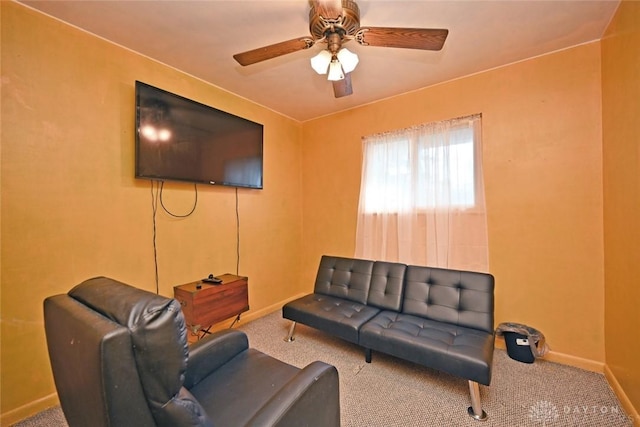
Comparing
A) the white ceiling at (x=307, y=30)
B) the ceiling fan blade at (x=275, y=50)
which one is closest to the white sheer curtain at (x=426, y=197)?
the white ceiling at (x=307, y=30)

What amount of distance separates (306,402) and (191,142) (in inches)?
88.0

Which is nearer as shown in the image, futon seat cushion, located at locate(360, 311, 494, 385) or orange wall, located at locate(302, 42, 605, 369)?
futon seat cushion, located at locate(360, 311, 494, 385)

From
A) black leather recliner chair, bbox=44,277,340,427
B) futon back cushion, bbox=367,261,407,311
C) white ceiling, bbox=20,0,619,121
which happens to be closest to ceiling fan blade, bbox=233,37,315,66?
white ceiling, bbox=20,0,619,121

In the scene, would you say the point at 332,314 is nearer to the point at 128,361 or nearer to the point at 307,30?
the point at 128,361

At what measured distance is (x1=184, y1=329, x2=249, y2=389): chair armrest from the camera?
1.31 meters

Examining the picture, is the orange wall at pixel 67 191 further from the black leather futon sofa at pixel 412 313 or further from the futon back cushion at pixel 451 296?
the futon back cushion at pixel 451 296

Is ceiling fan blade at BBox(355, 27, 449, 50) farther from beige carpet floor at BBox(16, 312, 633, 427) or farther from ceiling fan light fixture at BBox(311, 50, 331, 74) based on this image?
beige carpet floor at BBox(16, 312, 633, 427)

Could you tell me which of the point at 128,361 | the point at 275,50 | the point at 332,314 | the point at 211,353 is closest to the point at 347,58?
the point at 275,50

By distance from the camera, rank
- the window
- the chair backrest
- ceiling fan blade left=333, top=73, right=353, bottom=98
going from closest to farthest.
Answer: the chair backrest
ceiling fan blade left=333, top=73, right=353, bottom=98
the window

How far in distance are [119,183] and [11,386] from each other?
1.41m

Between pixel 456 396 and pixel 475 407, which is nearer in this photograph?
pixel 475 407

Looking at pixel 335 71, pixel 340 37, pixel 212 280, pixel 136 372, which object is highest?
pixel 340 37

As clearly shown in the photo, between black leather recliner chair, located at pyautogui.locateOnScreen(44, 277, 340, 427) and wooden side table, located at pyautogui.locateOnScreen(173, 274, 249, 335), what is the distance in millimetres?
1120

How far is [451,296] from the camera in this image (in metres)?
2.22
